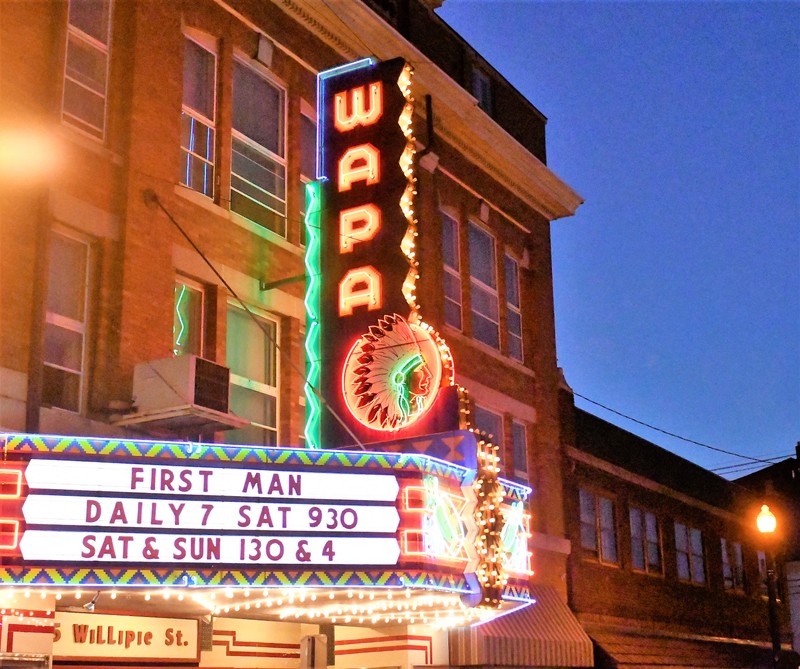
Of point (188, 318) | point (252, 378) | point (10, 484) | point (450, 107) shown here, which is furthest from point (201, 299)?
point (450, 107)

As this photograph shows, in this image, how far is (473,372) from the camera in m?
21.3

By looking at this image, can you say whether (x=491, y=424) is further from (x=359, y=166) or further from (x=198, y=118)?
(x=198, y=118)

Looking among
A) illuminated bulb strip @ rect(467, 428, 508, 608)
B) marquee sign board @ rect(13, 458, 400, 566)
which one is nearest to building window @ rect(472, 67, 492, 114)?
illuminated bulb strip @ rect(467, 428, 508, 608)

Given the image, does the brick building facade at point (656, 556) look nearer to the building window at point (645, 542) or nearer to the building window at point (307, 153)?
the building window at point (645, 542)

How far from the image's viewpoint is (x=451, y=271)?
21.6 m

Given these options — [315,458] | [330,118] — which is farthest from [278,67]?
[315,458]

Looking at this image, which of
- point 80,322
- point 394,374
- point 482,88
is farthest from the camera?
point 482,88

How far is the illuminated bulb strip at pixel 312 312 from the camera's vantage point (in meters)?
15.7

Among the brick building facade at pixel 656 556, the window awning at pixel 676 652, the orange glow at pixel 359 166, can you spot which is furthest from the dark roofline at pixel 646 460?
the orange glow at pixel 359 166

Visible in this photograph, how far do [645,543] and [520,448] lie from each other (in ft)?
17.9

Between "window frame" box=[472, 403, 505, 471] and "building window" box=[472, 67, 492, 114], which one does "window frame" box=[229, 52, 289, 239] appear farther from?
"building window" box=[472, 67, 492, 114]

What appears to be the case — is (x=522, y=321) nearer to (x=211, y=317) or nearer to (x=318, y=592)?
(x=211, y=317)

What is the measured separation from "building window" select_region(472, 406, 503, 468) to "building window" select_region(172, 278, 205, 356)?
7.15 m

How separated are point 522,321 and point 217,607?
11413mm
